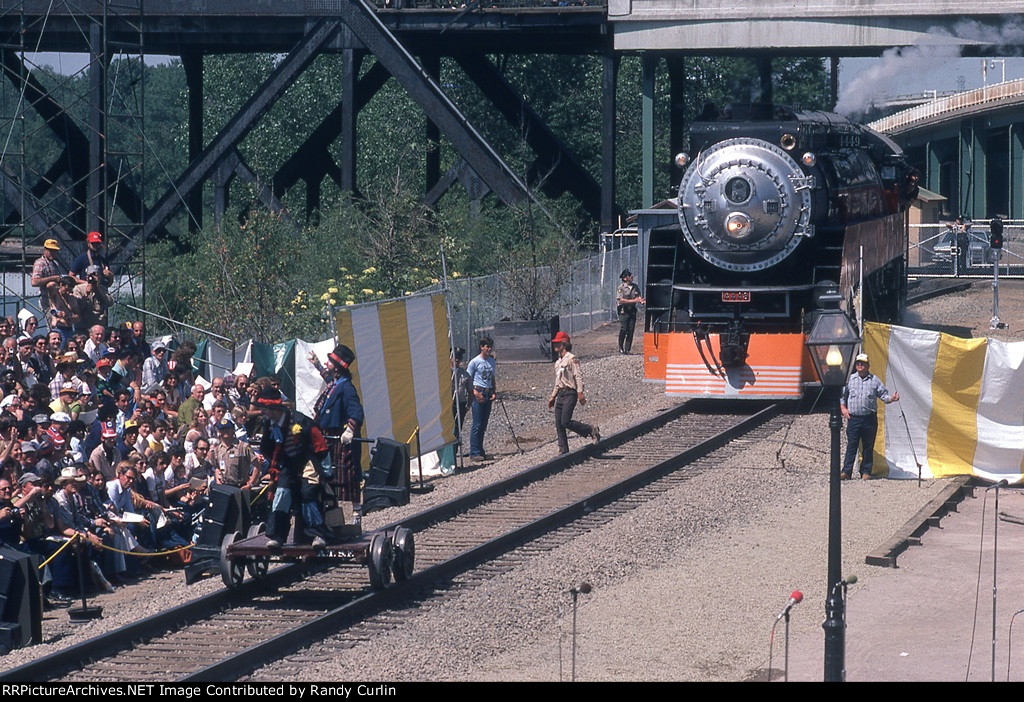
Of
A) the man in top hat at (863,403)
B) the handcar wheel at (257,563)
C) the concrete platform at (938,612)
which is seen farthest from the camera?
the man in top hat at (863,403)

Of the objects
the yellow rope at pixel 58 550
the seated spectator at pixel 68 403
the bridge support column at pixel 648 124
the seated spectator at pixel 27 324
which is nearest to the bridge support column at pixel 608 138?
the bridge support column at pixel 648 124

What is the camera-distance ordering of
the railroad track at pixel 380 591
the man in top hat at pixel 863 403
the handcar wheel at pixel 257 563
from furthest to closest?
the man in top hat at pixel 863 403 < the handcar wheel at pixel 257 563 < the railroad track at pixel 380 591

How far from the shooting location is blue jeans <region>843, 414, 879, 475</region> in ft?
58.4

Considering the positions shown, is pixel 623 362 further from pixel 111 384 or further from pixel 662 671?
pixel 662 671

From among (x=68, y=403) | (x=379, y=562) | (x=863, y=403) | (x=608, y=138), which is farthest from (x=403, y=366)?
(x=608, y=138)

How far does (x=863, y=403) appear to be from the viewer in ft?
57.9

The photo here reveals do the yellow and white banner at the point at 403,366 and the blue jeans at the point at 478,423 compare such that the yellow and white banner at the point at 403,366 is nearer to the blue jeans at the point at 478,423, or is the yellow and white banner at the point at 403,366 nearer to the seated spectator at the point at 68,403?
the blue jeans at the point at 478,423

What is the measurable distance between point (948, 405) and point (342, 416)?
8122 mm

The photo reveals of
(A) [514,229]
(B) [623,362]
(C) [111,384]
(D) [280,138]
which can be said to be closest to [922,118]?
(D) [280,138]

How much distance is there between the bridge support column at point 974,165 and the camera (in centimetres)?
7250

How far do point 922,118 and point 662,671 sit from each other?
6981 cm

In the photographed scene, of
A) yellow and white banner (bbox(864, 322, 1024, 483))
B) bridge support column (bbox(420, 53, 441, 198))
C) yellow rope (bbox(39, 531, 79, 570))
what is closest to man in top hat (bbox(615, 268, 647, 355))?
bridge support column (bbox(420, 53, 441, 198))

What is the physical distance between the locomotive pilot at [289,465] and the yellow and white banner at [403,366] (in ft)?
15.6

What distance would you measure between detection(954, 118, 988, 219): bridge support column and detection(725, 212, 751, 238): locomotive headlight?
2097 inches
